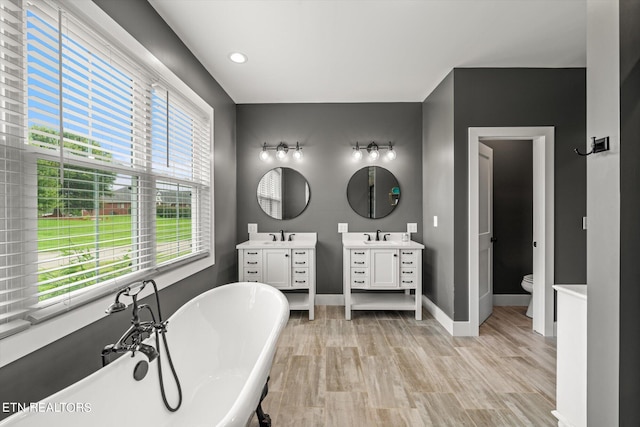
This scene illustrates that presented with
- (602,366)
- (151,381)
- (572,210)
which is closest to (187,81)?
(151,381)

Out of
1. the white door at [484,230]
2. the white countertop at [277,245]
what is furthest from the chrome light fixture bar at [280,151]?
the white door at [484,230]

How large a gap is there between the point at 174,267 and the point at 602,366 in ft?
8.42

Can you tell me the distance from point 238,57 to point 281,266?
2.16m

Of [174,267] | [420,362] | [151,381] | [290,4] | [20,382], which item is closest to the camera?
[20,382]

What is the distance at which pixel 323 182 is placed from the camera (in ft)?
12.6

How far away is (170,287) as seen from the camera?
7.30ft

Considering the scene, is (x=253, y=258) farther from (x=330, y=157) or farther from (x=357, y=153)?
(x=357, y=153)

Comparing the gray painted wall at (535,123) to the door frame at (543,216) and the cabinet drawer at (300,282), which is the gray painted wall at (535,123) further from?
the cabinet drawer at (300,282)

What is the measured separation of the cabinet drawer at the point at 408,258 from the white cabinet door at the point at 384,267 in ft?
0.25

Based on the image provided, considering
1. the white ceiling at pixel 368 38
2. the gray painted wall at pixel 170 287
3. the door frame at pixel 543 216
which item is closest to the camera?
the gray painted wall at pixel 170 287

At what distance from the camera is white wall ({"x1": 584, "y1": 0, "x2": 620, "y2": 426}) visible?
124cm

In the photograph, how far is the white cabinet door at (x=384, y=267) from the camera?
3.32m

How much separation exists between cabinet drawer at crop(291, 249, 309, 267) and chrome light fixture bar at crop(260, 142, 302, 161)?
1.25m

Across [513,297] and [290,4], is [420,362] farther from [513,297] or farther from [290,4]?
[290,4]
